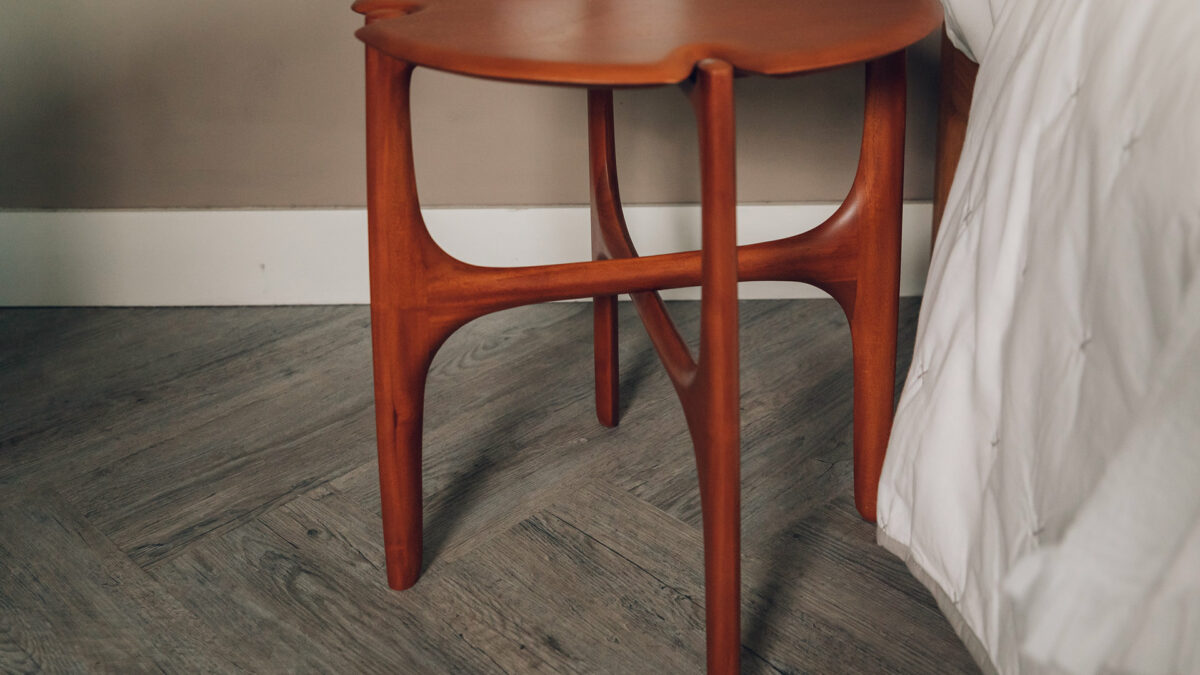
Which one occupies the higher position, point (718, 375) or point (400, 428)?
point (718, 375)

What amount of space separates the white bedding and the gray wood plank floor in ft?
0.61

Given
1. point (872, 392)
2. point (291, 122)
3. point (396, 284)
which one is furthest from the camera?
point (291, 122)

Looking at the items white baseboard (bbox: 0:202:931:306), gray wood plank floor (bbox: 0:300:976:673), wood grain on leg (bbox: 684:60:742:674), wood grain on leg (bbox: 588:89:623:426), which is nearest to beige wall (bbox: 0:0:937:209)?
white baseboard (bbox: 0:202:931:306)

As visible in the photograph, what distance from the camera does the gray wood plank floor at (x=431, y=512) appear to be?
84 cm

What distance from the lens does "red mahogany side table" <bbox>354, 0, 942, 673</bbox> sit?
65cm

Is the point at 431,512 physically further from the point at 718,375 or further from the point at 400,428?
the point at 718,375

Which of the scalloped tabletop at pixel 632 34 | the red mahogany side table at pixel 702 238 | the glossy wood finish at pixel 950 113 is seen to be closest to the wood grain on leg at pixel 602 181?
the red mahogany side table at pixel 702 238

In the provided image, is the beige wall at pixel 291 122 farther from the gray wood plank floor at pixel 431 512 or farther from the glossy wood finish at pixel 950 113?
the gray wood plank floor at pixel 431 512

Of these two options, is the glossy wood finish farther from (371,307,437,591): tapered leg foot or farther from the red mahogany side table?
(371,307,437,591): tapered leg foot

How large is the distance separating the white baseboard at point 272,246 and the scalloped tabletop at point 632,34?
0.64 metres

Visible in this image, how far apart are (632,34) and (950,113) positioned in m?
0.74

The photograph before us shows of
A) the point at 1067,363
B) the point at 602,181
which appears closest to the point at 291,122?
the point at 602,181

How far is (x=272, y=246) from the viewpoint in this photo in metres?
1.48

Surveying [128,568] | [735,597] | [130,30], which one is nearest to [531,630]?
[735,597]
